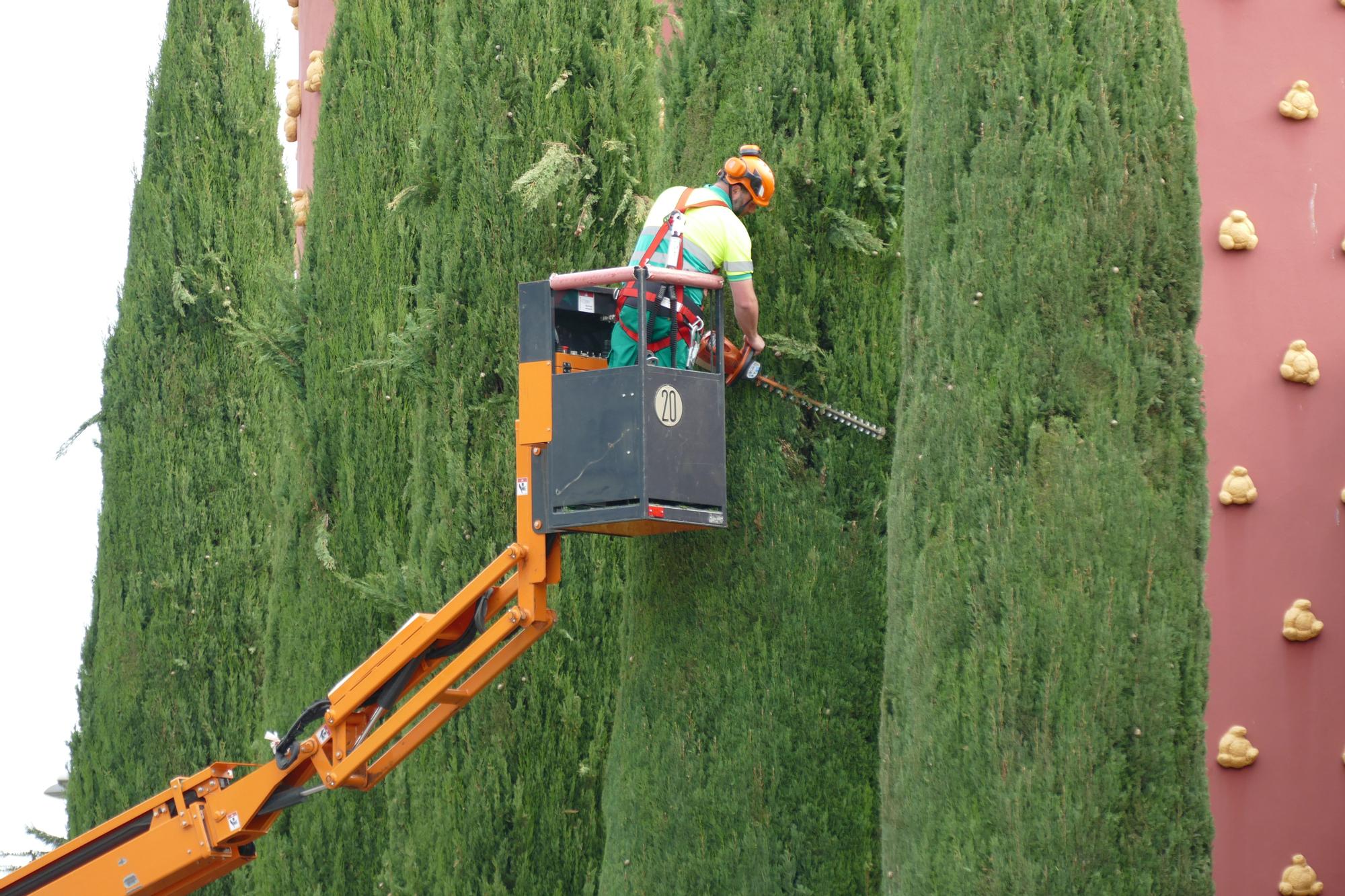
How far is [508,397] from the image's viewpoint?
9.73 meters

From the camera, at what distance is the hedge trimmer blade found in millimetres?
7789

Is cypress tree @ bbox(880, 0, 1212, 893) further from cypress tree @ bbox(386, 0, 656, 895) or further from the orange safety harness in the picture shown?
cypress tree @ bbox(386, 0, 656, 895)

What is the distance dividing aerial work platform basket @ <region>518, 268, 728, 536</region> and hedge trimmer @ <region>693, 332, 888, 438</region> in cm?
8

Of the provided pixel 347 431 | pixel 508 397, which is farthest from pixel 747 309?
pixel 347 431

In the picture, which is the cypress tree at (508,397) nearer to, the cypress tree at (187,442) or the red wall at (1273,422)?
the red wall at (1273,422)

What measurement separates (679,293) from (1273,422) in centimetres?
266

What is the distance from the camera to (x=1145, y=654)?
6.18 meters

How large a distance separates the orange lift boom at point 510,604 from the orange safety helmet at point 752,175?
46 cm

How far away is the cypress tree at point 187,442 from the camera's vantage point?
Answer: 14109mm

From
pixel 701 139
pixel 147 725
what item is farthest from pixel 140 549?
pixel 701 139

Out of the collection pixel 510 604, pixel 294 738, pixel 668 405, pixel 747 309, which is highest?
pixel 747 309

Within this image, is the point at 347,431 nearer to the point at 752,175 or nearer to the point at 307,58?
the point at 752,175

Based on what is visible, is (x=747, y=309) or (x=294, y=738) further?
(x=294, y=738)

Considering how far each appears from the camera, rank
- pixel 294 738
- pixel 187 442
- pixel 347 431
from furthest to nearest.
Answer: pixel 187 442
pixel 347 431
pixel 294 738
